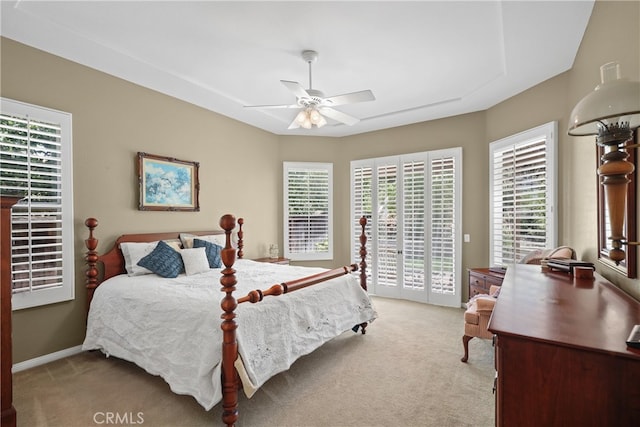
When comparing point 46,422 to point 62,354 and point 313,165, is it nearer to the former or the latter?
point 62,354

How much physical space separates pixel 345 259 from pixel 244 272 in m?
2.64

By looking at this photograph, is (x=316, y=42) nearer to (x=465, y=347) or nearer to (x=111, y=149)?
(x=111, y=149)

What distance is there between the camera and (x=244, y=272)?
141 inches

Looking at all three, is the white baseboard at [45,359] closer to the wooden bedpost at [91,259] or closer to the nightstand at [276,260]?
the wooden bedpost at [91,259]

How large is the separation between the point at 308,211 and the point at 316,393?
3588 millimetres

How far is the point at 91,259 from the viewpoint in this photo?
3.16 meters

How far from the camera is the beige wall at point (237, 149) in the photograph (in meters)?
2.65

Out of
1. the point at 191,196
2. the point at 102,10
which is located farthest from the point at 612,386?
the point at 191,196

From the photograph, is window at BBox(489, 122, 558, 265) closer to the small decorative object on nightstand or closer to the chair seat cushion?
the chair seat cushion

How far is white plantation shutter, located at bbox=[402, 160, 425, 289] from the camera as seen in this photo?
16.4 ft

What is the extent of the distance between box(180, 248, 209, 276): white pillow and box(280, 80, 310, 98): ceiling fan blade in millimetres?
2099

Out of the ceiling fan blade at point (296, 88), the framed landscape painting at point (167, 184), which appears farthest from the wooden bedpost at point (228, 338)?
the framed landscape painting at point (167, 184)

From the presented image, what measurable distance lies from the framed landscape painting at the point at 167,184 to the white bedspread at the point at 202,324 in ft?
3.32

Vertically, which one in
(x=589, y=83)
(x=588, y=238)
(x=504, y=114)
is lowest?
(x=588, y=238)
